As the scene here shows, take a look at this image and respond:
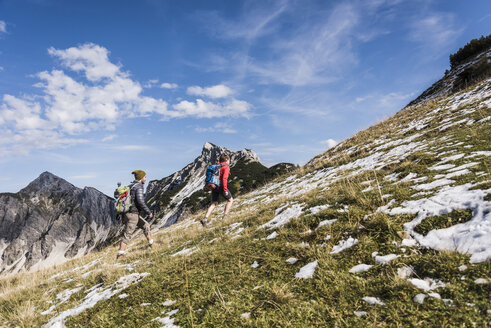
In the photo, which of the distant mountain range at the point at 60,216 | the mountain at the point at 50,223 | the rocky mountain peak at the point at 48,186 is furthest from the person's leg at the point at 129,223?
the rocky mountain peak at the point at 48,186

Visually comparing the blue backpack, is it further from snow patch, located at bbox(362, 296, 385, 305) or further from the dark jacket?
snow patch, located at bbox(362, 296, 385, 305)

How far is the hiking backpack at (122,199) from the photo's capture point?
880 centimetres

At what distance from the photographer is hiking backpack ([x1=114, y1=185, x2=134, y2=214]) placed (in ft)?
28.9

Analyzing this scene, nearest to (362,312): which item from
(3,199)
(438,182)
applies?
(438,182)

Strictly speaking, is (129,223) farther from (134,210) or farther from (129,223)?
(134,210)

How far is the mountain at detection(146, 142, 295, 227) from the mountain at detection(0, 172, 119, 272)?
58.6 metres

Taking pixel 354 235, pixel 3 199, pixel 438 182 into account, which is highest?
pixel 3 199

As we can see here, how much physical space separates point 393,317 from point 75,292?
7.38 meters

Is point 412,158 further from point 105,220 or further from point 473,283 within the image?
point 105,220

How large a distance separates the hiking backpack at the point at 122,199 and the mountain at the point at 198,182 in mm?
36098

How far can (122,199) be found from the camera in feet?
29.2

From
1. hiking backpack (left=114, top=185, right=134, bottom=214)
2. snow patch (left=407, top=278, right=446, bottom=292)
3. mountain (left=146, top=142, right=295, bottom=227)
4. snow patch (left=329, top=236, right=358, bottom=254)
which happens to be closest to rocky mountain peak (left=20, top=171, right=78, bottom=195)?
mountain (left=146, top=142, right=295, bottom=227)

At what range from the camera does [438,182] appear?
16.5ft

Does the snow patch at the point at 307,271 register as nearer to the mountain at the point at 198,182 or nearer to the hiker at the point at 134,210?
the hiker at the point at 134,210
